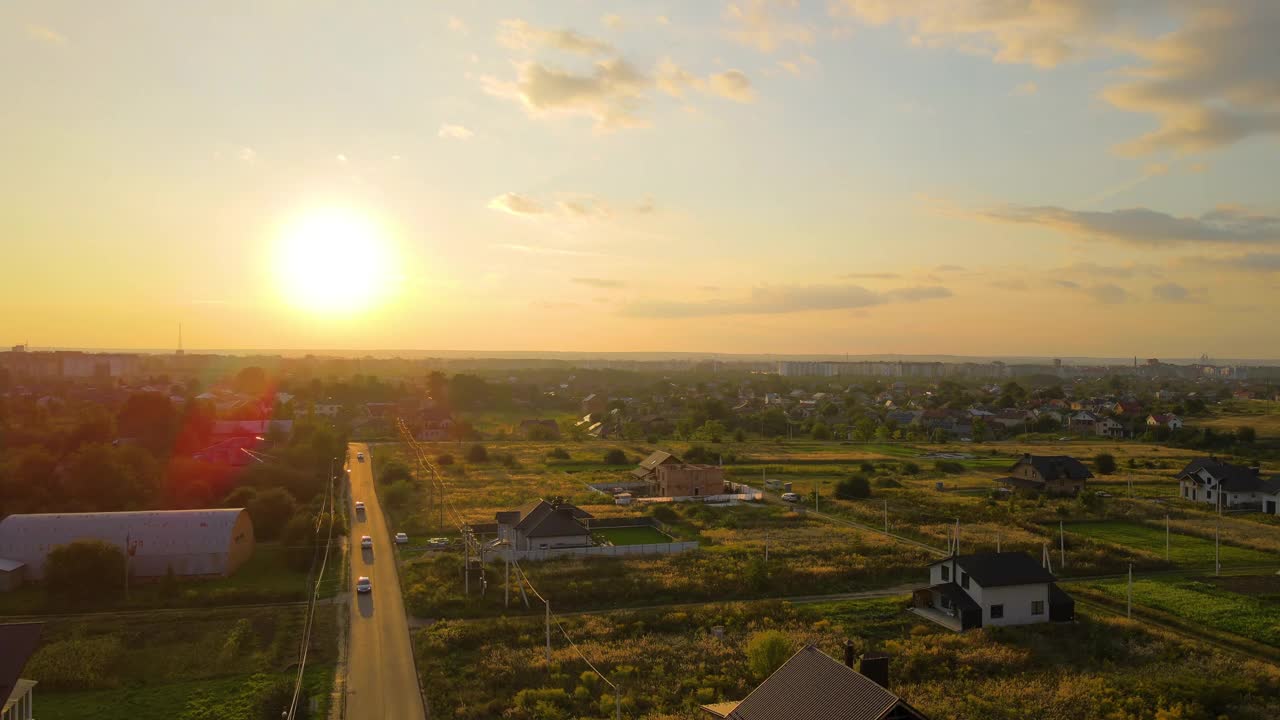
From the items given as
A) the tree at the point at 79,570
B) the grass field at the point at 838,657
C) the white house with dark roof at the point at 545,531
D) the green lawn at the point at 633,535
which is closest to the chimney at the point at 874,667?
the grass field at the point at 838,657

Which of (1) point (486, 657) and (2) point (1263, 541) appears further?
(2) point (1263, 541)

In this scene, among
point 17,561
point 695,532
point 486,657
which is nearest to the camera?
point 486,657

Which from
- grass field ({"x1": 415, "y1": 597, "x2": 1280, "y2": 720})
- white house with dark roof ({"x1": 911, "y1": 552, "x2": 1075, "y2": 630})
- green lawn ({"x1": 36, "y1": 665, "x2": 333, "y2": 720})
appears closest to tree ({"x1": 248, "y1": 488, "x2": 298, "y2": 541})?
grass field ({"x1": 415, "y1": 597, "x2": 1280, "y2": 720})

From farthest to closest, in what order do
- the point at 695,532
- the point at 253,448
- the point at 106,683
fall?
the point at 253,448 → the point at 695,532 → the point at 106,683

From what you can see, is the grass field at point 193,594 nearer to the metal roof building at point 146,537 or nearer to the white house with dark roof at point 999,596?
the metal roof building at point 146,537

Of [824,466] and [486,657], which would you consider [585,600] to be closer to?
[486,657]

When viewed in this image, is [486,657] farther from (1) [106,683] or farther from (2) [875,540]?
(2) [875,540]

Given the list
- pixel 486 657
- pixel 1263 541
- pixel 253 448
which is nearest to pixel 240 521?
pixel 486 657
